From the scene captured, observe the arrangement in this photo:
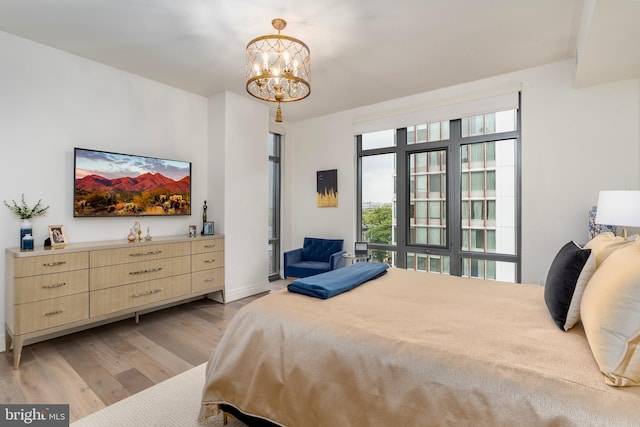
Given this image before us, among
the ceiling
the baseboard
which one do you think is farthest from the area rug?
the ceiling

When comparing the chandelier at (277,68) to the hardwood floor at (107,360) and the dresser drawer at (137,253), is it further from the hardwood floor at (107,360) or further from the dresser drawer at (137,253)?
the hardwood floor at (107,360)

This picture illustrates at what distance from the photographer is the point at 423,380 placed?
3.77 ft

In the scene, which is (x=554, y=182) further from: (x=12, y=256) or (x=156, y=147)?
(x=12, y=256)

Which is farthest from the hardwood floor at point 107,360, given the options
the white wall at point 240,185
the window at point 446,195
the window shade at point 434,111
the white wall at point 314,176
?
the window shade at point 434,111

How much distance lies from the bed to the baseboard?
240 cm

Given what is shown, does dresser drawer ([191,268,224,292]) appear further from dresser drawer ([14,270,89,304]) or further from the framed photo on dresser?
the framed photo on dresser

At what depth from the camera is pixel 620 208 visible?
2191mm

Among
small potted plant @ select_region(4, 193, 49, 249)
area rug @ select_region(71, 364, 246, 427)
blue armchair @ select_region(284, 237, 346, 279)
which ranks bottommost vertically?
area rug @ select_region(71, 364, 246, 427)

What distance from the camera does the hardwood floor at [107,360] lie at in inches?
80.9

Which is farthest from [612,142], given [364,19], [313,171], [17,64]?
[17,64]

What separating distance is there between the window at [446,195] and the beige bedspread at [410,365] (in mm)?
2006

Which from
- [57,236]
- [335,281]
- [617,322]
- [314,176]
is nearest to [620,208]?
[617,322]

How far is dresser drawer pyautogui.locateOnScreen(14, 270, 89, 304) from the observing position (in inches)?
95.9

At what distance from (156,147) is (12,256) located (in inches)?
70.5
